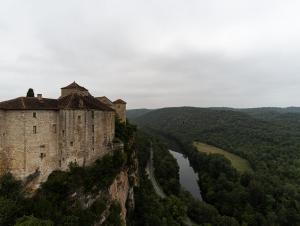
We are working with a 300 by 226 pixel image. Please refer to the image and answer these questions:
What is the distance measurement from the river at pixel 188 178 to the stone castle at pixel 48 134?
141 feet

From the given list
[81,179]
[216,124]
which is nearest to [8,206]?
[81,179]

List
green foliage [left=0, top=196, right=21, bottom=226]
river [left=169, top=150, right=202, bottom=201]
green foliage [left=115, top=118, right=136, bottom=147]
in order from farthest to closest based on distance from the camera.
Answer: river [left=169, top=150, right=202, bottom=201] → green foliage [left=115, top=118, right=136, bottom=147] → green foliage [left=0, top=196, right=21, bottom=226]

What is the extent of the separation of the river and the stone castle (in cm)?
4311

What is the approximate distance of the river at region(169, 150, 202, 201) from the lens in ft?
231

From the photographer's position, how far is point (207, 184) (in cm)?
6425

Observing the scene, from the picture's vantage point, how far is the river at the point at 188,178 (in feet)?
231

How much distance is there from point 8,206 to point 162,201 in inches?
1218

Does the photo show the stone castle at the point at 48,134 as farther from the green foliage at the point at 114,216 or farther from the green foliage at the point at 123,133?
the green foliage at the point at 123,133

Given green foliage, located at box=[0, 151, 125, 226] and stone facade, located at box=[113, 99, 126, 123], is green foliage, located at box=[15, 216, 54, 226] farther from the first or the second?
stone facade, located at box=[113, 99, 126, 123]

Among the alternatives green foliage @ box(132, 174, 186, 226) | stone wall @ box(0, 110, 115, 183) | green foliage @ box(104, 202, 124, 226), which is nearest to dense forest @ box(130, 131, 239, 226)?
green foliage @ box(132, 174, 186, 226)

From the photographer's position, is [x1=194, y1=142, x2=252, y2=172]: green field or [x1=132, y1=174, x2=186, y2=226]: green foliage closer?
[x1=132, y1=174, x2=186, y2=226]: green foliage

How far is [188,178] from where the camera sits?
7988cm

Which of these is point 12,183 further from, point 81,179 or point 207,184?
point 207,184

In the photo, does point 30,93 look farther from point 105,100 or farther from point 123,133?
point 105,100
